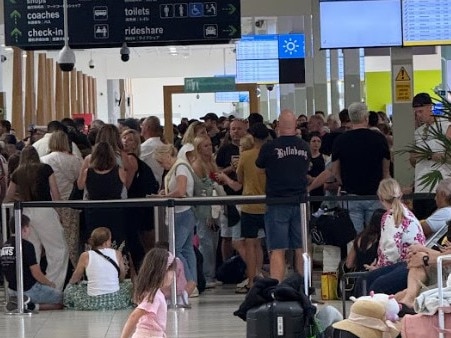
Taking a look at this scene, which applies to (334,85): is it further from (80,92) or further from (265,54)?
(80,92)

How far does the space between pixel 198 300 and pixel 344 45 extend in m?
4.16

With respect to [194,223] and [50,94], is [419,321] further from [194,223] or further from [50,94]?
[50,94]

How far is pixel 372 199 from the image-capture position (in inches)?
414

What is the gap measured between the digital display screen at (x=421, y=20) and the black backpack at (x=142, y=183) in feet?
12.2

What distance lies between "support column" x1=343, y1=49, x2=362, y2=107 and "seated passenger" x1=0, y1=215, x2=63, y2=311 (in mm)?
10521

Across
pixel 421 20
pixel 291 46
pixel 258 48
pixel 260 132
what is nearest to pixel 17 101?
pixel 291 46

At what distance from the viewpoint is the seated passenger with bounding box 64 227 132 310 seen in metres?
10.6

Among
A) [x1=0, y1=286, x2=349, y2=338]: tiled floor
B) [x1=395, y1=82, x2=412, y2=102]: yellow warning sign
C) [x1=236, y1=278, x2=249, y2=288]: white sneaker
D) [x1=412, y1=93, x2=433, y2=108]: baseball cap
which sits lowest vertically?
[x1=0, y1=286, x2=349, y2=338]: tiled floor

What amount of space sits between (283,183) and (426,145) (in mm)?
1400

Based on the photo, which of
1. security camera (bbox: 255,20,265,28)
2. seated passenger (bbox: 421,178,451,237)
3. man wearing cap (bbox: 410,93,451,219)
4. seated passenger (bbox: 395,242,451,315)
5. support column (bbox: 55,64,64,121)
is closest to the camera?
seated passenger (bbox: 395,242,451,315)

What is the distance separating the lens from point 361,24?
535 inches

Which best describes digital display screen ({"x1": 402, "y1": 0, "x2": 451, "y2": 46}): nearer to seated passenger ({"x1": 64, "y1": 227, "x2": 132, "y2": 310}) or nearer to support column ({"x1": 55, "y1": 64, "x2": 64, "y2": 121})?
seated passenger ({"x1": 64, "y1": 227, "x2": 132, "y2": 310})

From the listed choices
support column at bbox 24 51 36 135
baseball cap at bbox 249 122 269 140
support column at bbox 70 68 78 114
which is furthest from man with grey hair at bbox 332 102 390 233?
support column at bbox 70 68 78 114

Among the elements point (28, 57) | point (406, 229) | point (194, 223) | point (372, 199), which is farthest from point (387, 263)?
point (28, 57)
